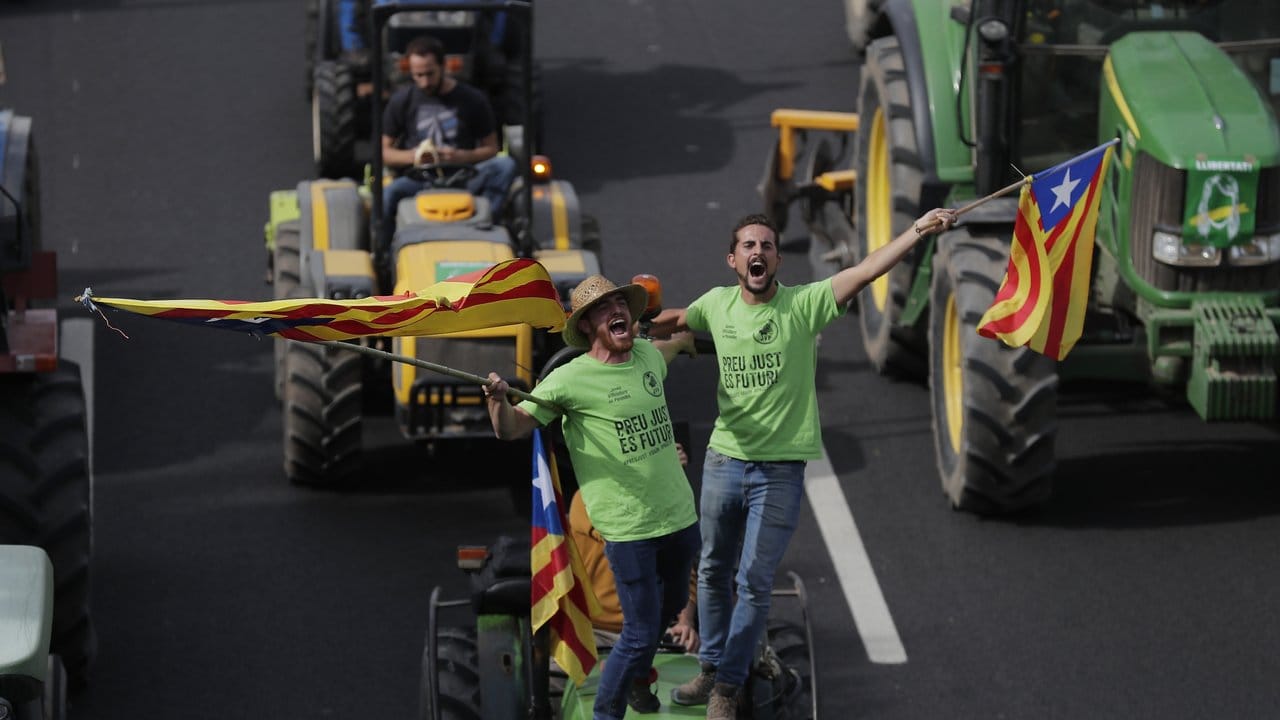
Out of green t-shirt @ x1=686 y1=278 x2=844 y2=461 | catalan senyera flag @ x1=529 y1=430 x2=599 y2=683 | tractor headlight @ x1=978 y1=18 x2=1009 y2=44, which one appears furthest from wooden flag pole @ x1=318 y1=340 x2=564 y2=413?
tractor headlight @ x1=978 y1=18 x2=1009 y2=44

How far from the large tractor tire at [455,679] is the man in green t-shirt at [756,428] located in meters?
0.73

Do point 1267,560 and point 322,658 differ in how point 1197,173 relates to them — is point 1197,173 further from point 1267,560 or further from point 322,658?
point 322,658

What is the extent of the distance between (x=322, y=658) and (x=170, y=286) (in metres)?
5.50

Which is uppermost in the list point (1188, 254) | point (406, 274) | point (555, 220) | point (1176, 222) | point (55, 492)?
point (1176, 222)

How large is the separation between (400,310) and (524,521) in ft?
14.1

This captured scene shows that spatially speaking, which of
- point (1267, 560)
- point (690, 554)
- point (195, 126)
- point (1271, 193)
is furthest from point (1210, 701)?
point (195, 126)

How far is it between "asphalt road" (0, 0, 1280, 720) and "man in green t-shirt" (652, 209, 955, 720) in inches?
75.0

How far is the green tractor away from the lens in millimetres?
10406

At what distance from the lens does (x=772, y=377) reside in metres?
7.77

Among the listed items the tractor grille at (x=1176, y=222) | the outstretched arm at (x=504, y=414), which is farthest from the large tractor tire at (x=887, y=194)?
the outstretched arm at (x=504, y=414)

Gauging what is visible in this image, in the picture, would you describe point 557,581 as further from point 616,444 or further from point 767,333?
point 767,333

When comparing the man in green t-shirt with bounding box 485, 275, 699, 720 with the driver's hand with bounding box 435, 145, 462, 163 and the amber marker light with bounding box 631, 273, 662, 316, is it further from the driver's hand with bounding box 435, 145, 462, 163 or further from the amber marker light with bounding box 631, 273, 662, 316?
the driver's hand with bounding box 435, 145, 462, 163

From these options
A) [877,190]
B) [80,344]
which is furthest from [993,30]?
[80,344]

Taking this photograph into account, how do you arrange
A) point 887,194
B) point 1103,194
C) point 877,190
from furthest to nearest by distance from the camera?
point 877,190, point 887,194, point 1103,194
